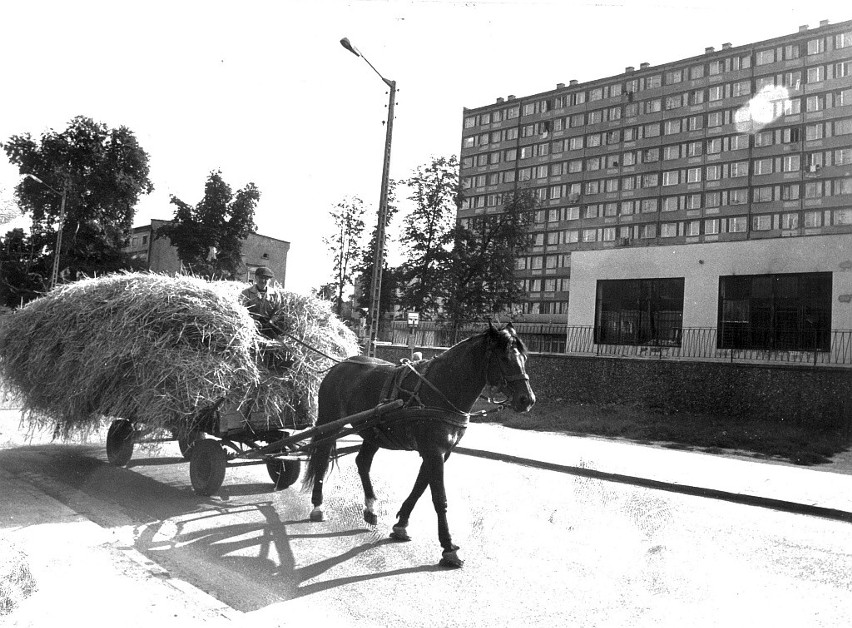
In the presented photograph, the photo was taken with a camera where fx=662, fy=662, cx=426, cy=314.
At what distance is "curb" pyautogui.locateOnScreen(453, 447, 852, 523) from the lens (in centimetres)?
774

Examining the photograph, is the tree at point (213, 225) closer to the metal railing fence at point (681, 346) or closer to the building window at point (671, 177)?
the metal railing fence at point (681, 346)

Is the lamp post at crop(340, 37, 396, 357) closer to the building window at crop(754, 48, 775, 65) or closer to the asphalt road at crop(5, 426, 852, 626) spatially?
the asphalt road at crop(5, 426, 852, 626)

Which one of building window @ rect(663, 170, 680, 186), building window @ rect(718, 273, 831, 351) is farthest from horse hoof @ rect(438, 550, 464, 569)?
building window @ rect(663, 170, 680, 186)

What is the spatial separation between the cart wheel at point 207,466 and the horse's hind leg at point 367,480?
145 centimetres

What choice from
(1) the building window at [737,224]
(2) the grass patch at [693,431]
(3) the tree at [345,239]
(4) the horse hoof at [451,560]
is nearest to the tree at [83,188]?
(3) the tree at [345,239]

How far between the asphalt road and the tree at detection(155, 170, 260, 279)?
1416 inches

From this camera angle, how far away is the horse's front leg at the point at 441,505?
500 centimetres

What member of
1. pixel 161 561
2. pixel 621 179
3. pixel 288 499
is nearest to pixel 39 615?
pixel 161 561

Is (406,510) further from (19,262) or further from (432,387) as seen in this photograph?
(19,262)

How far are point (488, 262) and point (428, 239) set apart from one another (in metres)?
2.96

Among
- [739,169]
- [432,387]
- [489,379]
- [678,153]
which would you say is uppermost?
[678,153]

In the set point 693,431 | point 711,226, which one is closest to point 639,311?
point 693,431

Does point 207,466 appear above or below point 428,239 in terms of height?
below

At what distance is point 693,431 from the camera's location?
14.0m
